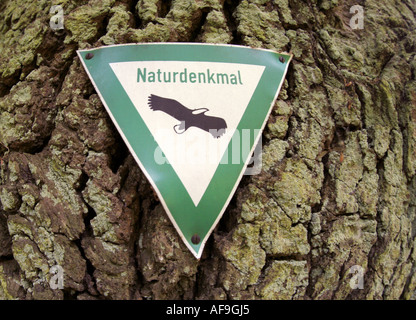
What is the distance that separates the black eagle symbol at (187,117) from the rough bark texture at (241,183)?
187 mm

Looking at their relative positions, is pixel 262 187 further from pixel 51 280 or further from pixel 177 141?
pixel 51 280

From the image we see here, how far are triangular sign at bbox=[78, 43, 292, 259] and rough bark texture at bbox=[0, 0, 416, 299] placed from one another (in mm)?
61

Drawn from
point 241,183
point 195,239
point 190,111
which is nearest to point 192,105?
point 190,111

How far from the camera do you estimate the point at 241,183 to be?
1.34 meters

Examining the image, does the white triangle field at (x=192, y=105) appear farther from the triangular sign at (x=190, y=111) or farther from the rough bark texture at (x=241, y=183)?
the rough bark texture at (x=241, y=183)

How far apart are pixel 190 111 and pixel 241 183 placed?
0.32 meters

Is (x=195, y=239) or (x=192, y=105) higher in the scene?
(x=192, y=105)

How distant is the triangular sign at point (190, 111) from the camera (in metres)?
1.26

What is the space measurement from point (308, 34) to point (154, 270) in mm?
1157

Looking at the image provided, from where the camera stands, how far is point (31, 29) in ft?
5.15

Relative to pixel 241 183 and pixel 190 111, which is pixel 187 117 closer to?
pixel 190 111

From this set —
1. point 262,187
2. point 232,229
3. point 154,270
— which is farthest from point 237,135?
point 154,270

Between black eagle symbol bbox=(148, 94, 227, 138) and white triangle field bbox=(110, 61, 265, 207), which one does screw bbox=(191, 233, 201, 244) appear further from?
black eagle symbol bbox=(148, 94, 227, 138)

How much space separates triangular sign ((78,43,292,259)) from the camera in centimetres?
126
